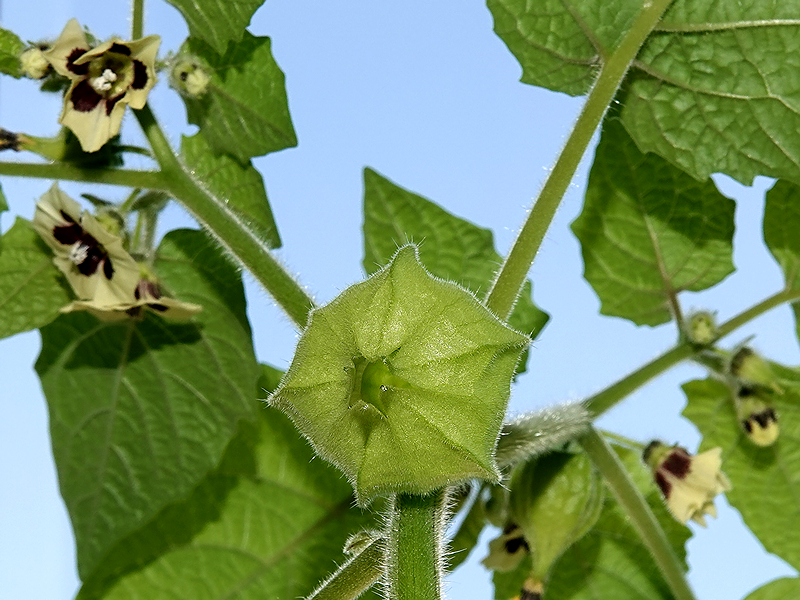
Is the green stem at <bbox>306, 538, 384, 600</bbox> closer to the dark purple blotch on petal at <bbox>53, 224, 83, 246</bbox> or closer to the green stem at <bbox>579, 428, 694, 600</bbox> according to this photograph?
the green stem at <bbox>579, 428, 694, 600</bbox>

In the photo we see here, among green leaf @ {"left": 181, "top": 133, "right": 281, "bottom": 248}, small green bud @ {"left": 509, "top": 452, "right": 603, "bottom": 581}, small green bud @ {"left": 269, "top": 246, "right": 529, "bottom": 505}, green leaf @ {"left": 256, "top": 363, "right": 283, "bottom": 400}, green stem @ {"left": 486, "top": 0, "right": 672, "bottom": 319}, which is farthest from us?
green leaf @ {"left": 256, "top": 363, "right": 283, "bottom": 400}

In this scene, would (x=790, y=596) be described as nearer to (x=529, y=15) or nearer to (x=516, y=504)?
(x=516, y=504)

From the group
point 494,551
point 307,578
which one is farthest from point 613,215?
point 307,578

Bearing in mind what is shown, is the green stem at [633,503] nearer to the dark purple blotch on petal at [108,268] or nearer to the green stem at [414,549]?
the green stem at [414,549]

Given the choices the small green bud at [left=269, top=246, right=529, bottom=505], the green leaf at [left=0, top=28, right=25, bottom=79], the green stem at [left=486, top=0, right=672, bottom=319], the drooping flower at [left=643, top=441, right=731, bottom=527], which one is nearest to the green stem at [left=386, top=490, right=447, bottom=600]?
the small green bud at [left=269, top=246, right=529, bottom=505]

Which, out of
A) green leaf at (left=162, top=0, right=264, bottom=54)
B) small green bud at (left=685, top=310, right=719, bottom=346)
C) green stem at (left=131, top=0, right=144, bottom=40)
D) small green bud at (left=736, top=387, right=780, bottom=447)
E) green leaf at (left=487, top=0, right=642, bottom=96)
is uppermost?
green stem at (left=131, top=0, right=144, bottom=40)

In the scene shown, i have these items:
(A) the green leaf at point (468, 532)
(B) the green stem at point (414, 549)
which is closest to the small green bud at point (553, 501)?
(A) the green leaf at point (468, 532)
